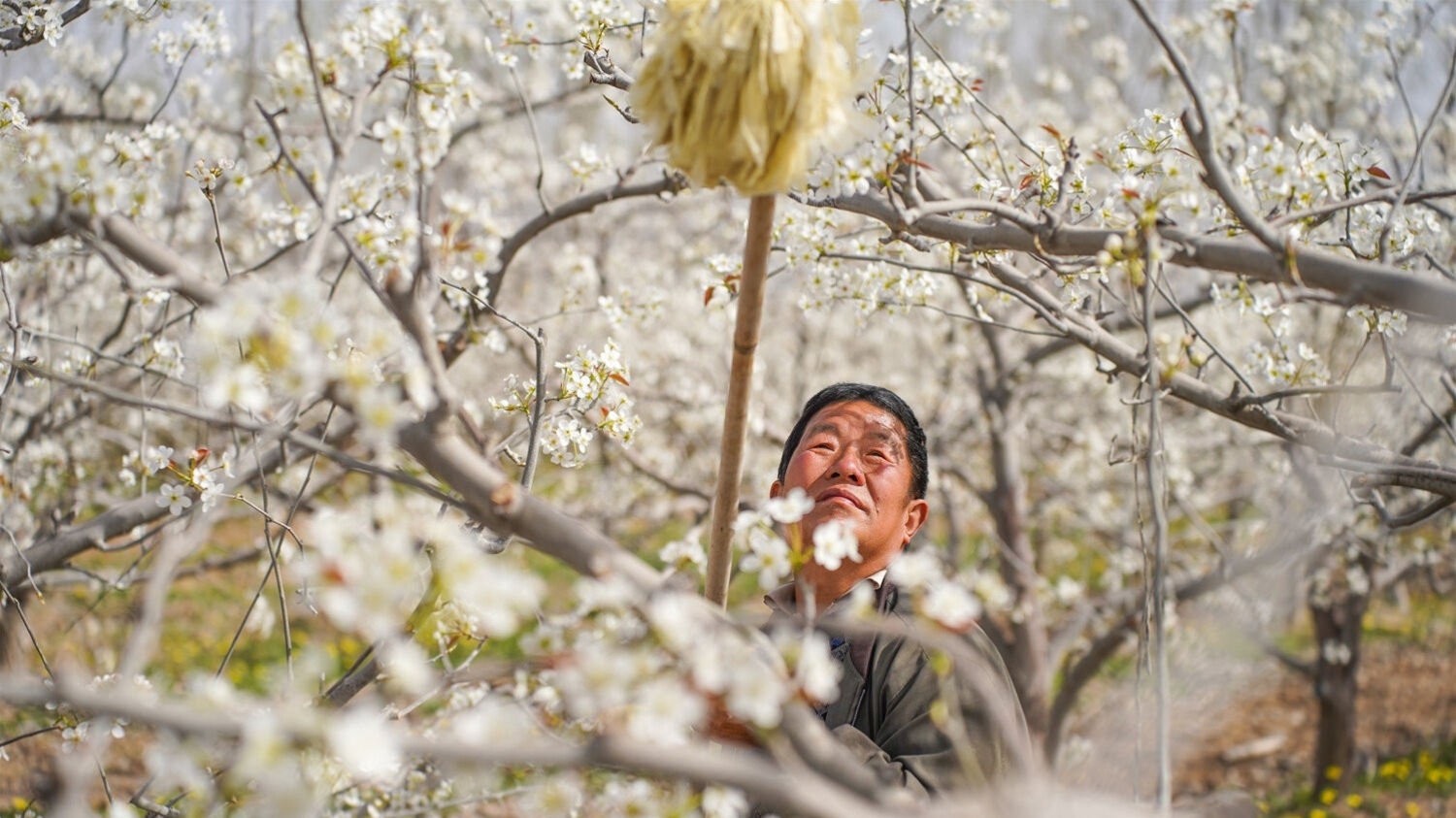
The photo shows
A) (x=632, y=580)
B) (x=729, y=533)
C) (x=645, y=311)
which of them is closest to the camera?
(x=632, y=580)

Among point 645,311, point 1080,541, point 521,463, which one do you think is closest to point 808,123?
point 521,463

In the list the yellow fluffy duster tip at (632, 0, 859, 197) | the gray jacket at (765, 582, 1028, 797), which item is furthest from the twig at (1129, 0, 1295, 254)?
the gray jacket at (765, 582, 1028, 797)

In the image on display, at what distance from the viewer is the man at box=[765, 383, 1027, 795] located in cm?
173

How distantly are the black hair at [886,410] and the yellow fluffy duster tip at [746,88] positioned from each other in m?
1.16

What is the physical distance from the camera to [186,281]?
1.17 metres

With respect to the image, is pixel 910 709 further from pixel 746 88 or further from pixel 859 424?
pixel 746 88

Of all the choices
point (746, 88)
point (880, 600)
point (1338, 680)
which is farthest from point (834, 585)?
point (1338, 680)

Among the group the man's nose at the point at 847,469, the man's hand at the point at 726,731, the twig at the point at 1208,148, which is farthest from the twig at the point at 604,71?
the man's hand at the point at 726,731

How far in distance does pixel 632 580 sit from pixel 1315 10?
791cm

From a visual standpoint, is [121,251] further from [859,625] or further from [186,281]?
[859,625]

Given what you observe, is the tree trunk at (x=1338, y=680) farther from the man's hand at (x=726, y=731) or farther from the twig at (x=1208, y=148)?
the man's hand at (x=726, y=731)

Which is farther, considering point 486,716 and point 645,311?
point 645,311

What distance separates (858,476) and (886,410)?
0.25 meters

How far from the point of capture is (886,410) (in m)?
2.42
